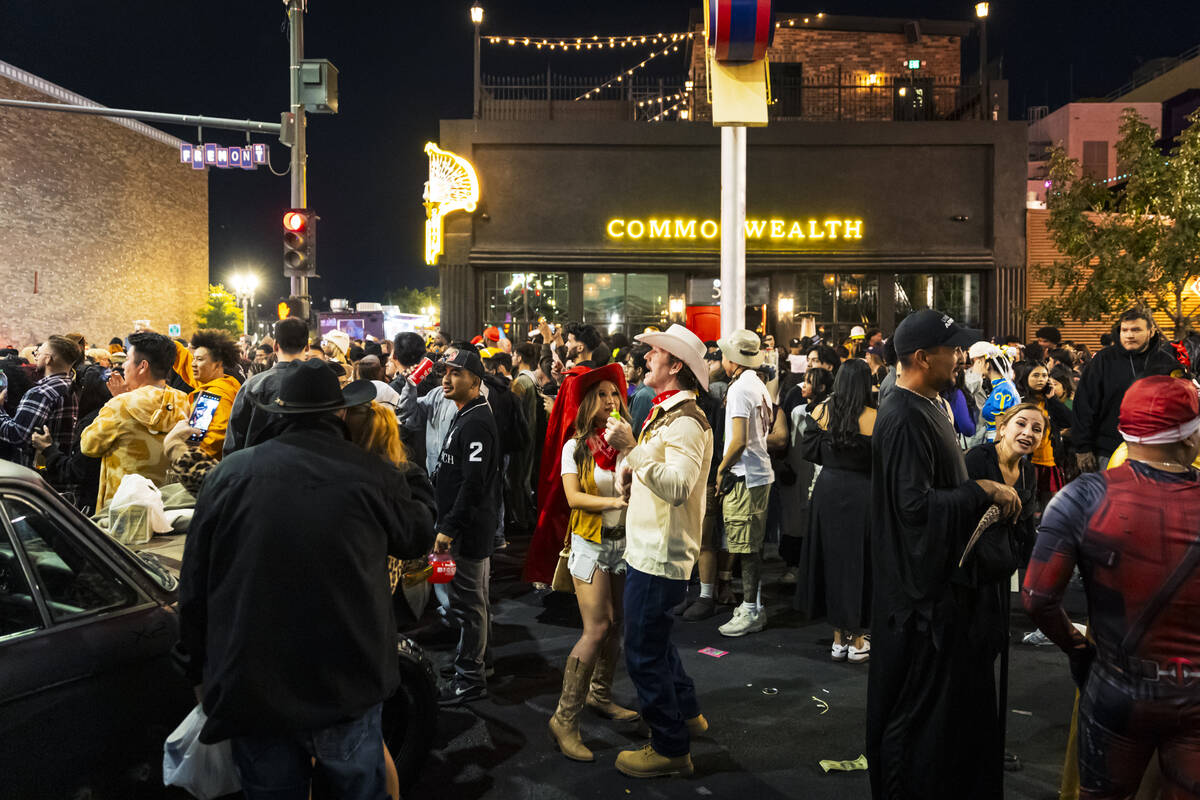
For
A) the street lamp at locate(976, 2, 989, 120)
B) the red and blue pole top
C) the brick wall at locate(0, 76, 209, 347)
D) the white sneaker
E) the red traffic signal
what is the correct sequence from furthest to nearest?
the brick wall at locate(0, 76, 209, 347) < the street lamp at locate(976, 2, 989, 120) < the red traffic signal < the red and blue pole top < the white sneaker

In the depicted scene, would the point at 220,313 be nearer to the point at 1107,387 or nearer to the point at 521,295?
the point at 521,295

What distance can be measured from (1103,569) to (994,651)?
961 millimetres

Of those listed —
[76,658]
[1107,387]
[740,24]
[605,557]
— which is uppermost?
[740,24]

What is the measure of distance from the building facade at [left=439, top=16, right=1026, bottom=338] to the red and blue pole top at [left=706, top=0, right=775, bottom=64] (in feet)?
39.0

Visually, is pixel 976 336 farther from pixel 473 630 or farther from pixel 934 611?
pixel 473 630

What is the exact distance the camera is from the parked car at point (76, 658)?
269 cm

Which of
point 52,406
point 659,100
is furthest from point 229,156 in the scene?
point 52,406

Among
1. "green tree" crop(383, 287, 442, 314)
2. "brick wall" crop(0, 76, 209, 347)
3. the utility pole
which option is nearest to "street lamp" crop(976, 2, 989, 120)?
the utility pole

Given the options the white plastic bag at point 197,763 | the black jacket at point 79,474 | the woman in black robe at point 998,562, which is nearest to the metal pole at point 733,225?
the woman in black robe at point 998,562

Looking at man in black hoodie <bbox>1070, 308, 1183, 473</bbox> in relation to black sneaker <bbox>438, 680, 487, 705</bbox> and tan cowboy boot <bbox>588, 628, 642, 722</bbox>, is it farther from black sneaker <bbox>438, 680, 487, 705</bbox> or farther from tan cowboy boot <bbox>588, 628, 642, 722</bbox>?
black sneaker <bbox>438, 680, 487, 705</bbox>

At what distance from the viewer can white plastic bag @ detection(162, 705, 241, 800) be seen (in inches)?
113

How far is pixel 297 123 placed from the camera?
1360cm

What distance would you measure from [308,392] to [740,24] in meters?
7.58

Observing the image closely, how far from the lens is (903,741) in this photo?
3.65 metres
